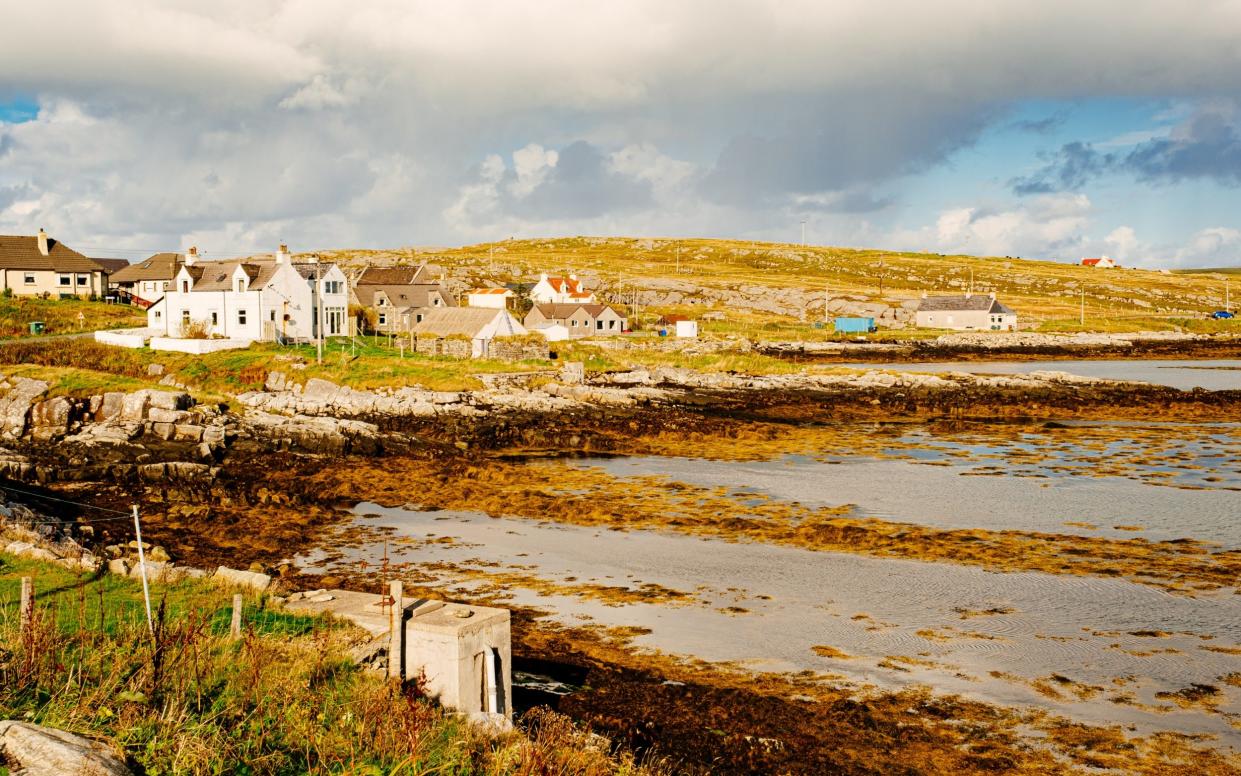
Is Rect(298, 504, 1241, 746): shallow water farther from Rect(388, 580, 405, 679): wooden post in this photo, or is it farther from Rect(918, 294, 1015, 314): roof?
Rect(918, 294, 1015, 314): roof

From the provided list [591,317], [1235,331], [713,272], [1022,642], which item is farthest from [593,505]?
[713,272]

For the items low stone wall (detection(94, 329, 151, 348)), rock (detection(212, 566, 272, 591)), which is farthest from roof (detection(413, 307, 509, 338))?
rock (detection(212, 566, 272, 591))

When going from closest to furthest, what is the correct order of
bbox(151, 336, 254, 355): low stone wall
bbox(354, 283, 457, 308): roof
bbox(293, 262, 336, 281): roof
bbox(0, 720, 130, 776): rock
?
bbox(0, 720, 130, 776): rock
bbox(151, 336, 254, 355): low stone wall
bbox(293, 262, 336, 281): roof
bbox(354, 283, 457, 308): roof

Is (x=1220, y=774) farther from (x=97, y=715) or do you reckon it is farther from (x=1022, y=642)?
(x=97, y=715)

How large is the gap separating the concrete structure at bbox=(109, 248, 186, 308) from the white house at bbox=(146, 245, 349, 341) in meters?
22.2

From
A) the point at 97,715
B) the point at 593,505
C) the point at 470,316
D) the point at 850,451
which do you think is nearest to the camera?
the point at 97,715

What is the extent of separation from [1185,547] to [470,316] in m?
56.0

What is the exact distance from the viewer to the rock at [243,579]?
725 inches

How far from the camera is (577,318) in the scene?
103 meters

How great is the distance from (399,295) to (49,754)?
8613cm

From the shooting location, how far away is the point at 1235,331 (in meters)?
126

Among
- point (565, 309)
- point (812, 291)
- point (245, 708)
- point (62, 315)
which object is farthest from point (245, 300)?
point (812, 291)

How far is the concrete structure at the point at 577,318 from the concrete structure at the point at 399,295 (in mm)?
9678

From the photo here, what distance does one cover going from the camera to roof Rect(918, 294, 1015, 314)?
129250 mm
